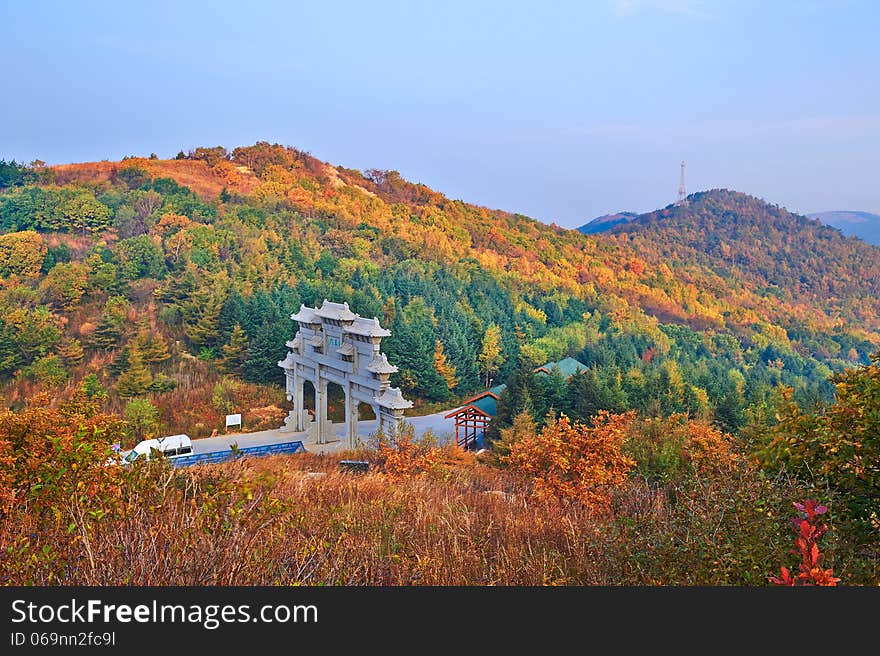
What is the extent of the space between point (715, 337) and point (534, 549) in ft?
111

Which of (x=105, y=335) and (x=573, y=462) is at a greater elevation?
(x=105, y=335)

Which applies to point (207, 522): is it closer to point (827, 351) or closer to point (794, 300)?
point (827, 351)

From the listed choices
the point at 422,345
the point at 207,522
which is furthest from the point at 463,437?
the point at 207,522

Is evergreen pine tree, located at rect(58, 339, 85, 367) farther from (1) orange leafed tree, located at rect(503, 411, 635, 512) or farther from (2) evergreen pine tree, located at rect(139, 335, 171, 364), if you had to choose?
(1) orange leafed tree, located at rect(503, 411, 635, 512)

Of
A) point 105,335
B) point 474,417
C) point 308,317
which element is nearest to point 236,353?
point 105,335

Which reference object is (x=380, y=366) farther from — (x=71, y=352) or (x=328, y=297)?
(x=328, y=297)

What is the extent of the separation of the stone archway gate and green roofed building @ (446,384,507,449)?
2.81 metres

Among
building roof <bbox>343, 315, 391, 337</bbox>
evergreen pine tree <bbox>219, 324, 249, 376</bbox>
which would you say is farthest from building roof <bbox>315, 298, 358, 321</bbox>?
evergreen pine tree <bbox>219, 324, 249, 376</bbox>

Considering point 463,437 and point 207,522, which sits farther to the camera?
point 463,437

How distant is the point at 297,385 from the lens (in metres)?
19.6

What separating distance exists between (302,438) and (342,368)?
332 centimetres

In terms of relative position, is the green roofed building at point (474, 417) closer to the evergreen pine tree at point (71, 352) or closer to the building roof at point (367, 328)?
the building roof at point (367, 328)

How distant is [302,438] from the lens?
1927 centimetres

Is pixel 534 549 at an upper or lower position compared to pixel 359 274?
lower
